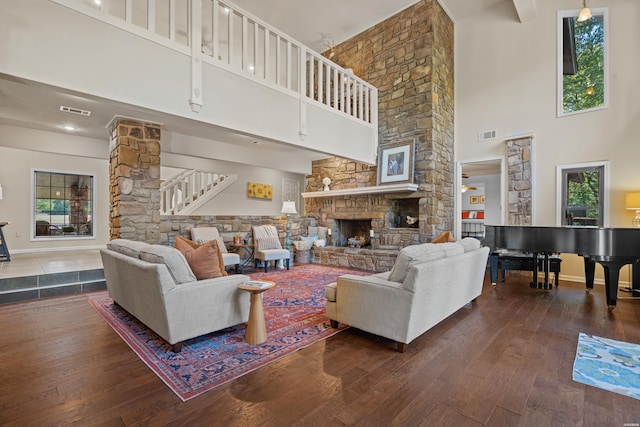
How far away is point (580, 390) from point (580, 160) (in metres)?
4.78

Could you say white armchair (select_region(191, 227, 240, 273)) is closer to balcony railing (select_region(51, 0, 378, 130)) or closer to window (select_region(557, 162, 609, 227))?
balcony railing (select_region(51, 0, 378, 130))

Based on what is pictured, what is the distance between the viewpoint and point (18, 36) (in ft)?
8.17

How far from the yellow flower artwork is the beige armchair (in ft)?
7.39

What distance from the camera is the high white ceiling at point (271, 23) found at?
13.4ft

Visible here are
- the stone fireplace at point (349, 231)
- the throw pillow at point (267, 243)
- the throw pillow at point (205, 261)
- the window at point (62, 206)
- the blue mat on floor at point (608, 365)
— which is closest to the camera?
the blue mat on floor at point (608, 365)

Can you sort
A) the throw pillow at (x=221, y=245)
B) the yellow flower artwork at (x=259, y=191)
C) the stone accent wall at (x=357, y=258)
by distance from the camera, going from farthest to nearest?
1. the yellow flower artwork at (x=259, y=191)
2. the stone accent wall at (x=357, y=258)
3. the throw pillow at (x=221, y=245)

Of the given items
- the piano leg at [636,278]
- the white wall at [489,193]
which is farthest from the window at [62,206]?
the white wall at [489,193]

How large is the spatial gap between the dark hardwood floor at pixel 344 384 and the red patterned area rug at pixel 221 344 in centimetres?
9

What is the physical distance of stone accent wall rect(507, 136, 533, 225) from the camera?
5.59 m

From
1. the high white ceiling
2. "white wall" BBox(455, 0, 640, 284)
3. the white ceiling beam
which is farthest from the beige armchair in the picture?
the white ceiling beam

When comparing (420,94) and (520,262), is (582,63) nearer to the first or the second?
(420,94)

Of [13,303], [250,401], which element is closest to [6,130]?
[13,303]

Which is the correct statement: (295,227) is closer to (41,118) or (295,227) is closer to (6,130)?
(41,118)

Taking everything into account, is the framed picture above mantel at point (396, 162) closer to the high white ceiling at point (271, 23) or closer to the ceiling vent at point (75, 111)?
the high white ceiling at point (271, 23)
